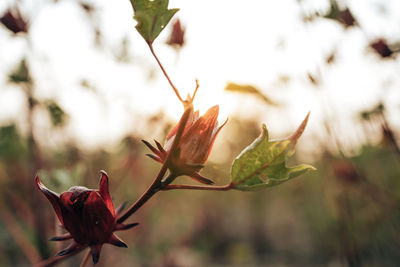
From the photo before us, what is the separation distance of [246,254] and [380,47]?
4564 millimetres

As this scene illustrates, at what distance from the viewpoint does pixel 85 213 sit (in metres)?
0.40

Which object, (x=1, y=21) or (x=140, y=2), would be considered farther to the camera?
(x=1, y=21)

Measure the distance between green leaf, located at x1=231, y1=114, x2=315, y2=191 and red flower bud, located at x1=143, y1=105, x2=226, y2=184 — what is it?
53 mm

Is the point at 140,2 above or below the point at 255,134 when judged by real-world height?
above

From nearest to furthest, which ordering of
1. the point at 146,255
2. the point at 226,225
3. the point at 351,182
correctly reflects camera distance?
the point at 351,182 < the point at 146,255 < the point at 226,225

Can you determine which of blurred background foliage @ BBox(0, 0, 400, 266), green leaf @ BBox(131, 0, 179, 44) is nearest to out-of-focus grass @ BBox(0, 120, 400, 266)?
blurred background foliage @ BBox(0, 0, 400, 266)

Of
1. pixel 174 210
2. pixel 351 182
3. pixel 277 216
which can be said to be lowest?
pixel 277 216

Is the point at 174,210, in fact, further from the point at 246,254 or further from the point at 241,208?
the point at 241,208

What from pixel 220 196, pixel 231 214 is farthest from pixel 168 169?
pixel 231 214

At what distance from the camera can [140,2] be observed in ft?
1.40

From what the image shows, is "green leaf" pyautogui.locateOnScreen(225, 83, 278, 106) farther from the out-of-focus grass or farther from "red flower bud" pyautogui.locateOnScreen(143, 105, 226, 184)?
the out-of-focus grass

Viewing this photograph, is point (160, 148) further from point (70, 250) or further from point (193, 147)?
point (70, 250)

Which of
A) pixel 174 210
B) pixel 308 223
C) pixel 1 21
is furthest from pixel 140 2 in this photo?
pixel 308 223

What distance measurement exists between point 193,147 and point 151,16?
0.18 meters
